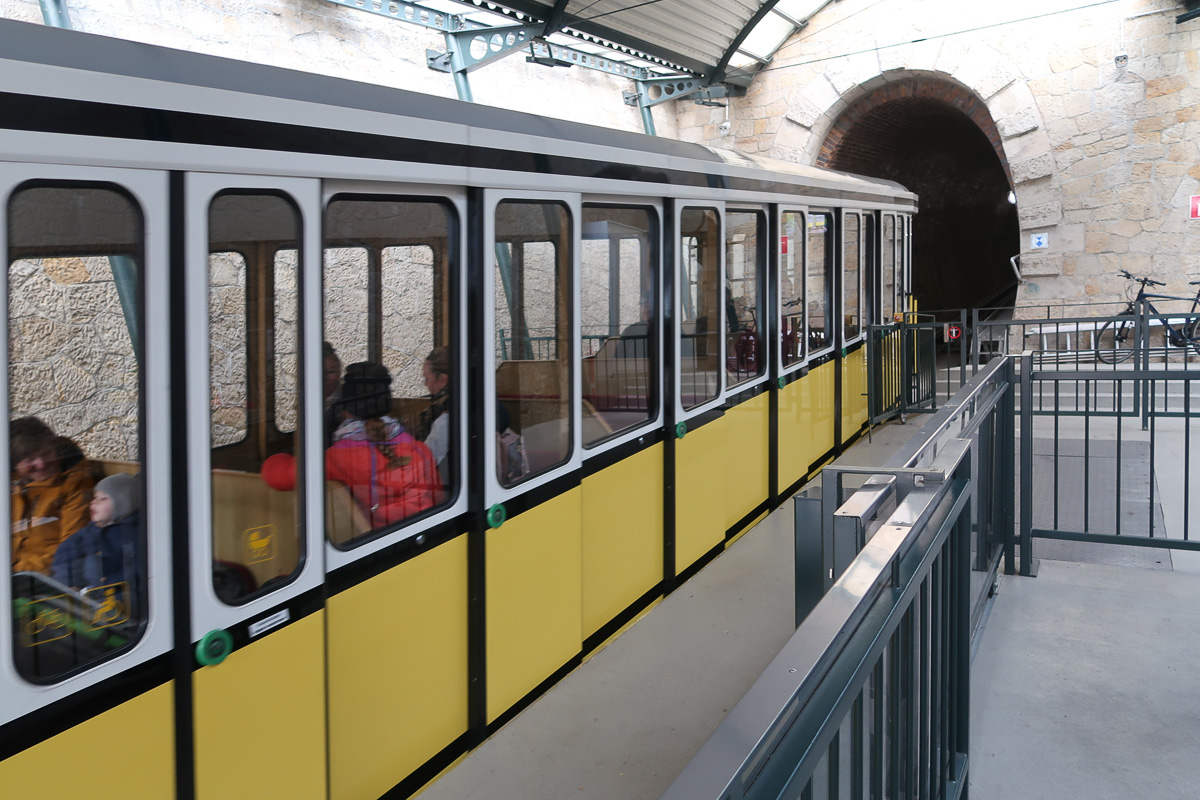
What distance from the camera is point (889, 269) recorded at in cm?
1016

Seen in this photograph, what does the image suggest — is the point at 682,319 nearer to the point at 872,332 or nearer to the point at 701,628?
the point at 701,628

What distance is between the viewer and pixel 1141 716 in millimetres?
3443

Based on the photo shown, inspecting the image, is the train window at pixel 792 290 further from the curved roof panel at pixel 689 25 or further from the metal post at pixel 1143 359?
the curved roof panel at pixel 689 25

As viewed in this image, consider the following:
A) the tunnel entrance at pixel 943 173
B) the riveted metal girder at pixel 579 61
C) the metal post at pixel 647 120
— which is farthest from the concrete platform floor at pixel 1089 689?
the tunnel entrance at pixel 943 173

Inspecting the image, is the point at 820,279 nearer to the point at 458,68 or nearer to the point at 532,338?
the point at 532,338

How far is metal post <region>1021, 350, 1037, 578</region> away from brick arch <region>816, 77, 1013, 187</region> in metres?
12.4

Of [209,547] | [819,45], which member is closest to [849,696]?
[209,547]

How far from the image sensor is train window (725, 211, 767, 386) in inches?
230

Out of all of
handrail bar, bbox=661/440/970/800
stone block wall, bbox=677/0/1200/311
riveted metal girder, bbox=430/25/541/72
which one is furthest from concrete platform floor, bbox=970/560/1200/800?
stone block wall, bbox=677/0/1200/311

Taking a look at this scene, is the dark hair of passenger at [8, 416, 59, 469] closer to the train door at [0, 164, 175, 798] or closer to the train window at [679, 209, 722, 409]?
the train door at [0, 164, 175, 798]

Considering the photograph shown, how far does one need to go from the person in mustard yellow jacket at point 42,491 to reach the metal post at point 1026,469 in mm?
4168

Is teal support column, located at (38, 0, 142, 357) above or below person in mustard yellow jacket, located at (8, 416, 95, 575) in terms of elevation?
above

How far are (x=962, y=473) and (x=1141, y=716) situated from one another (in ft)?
3.85

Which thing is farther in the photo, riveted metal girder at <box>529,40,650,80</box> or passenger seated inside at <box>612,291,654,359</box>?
riveted metal girder at <box>529,40,650,80</box>
